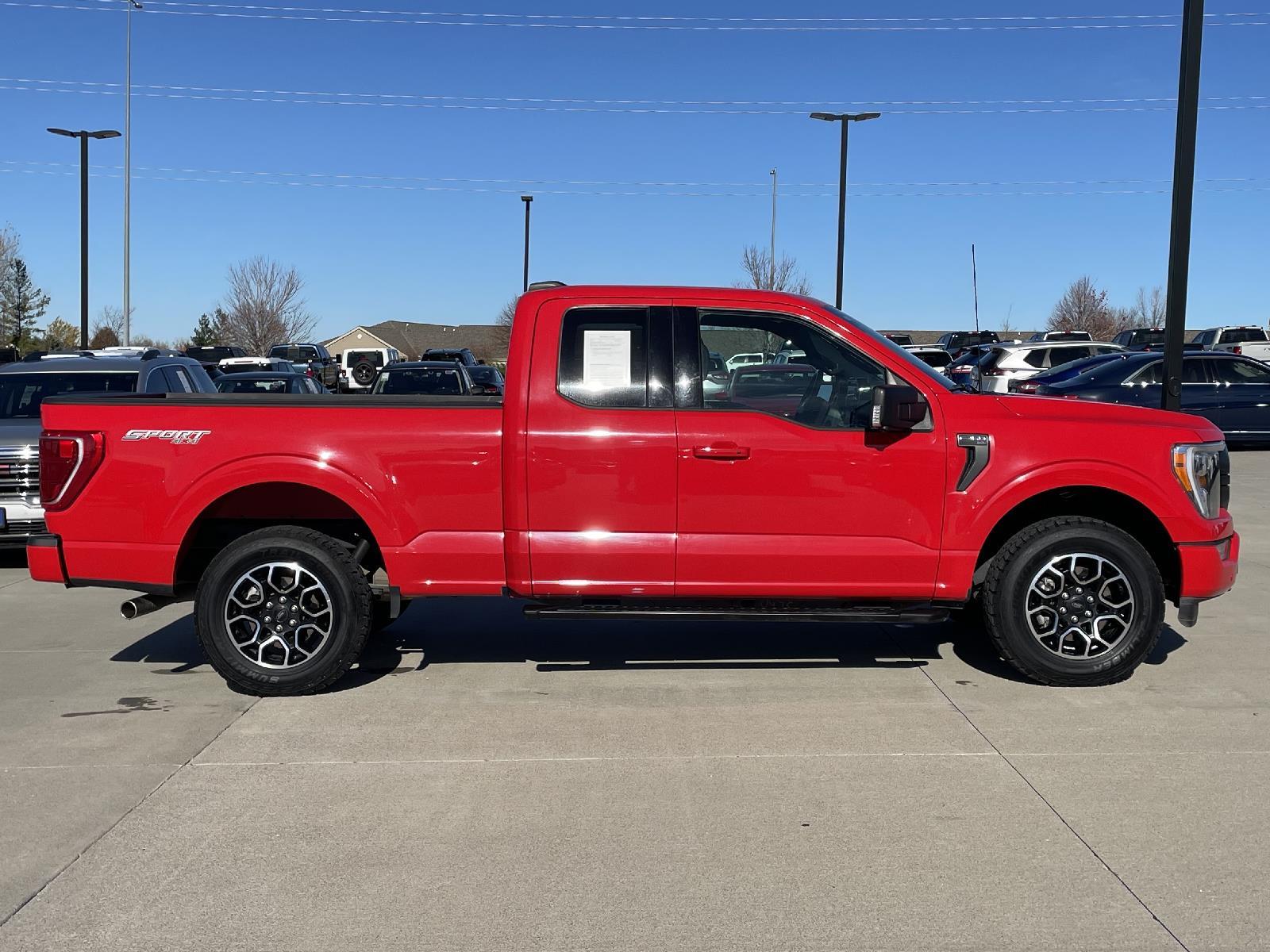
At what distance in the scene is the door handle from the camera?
20.3 feet

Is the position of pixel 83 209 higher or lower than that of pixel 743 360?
higher

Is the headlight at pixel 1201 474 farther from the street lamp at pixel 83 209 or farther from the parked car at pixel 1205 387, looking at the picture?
the street lamp at pixel 83 209

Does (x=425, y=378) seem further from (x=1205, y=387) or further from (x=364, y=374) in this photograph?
(x=1205, y=387)

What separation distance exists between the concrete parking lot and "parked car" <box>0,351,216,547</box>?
276cm

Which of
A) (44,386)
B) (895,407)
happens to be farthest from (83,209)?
(895,407)

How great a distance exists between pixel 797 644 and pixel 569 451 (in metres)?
2.19

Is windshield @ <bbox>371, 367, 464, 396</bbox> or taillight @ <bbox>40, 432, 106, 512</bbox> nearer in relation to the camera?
taillight @ <bbox>40, 432, 106, 512</bbox>

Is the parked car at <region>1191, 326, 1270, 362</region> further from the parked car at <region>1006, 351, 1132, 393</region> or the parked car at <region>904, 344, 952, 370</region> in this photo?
the parked car at <region>1006, 351, 1132, 393</region>

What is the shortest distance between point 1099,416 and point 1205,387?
1514 centimetres

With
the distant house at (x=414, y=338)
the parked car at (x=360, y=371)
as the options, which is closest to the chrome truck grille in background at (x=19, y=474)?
the parked car at (x=360, y=371)

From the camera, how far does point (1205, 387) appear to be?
20.0m

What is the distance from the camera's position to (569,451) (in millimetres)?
6184

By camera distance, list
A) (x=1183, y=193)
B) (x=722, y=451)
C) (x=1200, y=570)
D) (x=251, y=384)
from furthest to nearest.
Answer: (x=251, y=384) → (x=1183, y=193) → (x=1200, y=570) → (x=722, y=451)

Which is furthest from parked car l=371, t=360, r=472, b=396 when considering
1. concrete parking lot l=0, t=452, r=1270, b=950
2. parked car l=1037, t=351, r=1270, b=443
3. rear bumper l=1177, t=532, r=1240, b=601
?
rear bumper l=1177, t=532, r=1240, b=601
